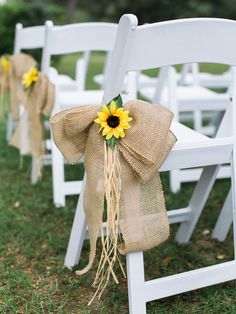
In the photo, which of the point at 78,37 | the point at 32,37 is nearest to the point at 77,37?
the point at 78,37

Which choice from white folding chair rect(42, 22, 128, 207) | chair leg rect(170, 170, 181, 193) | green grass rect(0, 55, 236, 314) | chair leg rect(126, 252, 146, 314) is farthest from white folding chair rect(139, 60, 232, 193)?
chair leg rect(126, 252, 146, 314)

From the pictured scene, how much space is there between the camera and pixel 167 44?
64.5 inches

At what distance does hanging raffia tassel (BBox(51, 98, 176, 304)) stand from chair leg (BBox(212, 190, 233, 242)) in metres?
0.69

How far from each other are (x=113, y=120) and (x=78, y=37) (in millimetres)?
1207

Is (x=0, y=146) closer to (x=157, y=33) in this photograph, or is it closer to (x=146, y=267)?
(x=146, y=267)

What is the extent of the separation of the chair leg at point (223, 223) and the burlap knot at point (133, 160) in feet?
2.23

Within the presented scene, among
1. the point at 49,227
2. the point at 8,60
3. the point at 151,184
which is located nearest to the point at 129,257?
the point at 151,184

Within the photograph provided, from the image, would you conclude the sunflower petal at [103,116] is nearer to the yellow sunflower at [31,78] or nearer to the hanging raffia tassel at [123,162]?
the hanging raffia tassel at [123,162]

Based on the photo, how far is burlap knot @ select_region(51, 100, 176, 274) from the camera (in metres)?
1.65

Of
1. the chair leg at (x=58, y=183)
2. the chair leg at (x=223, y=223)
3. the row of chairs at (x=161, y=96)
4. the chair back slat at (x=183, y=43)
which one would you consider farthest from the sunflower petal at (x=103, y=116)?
the chair leg at (x=58, y=183)

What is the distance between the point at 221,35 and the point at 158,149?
0.45m

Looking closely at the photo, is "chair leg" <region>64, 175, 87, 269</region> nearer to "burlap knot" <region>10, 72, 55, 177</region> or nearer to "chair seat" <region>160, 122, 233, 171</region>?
"chair seat" <region>160, 122, 233, 171</region>

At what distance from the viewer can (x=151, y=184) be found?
5.70 ft

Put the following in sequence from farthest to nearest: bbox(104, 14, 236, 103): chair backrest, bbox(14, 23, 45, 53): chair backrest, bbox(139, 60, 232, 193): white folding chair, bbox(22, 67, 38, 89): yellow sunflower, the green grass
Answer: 1. bbox(14, 23, 45, 53): chair backrest
2. bbox(139, 60, 232, 193): white folding chair
3. bbox(22, 67, 38, 89): yellow sunflower
4. the green grass
5. bbox(104, 14, 236, 103): chair backrest
